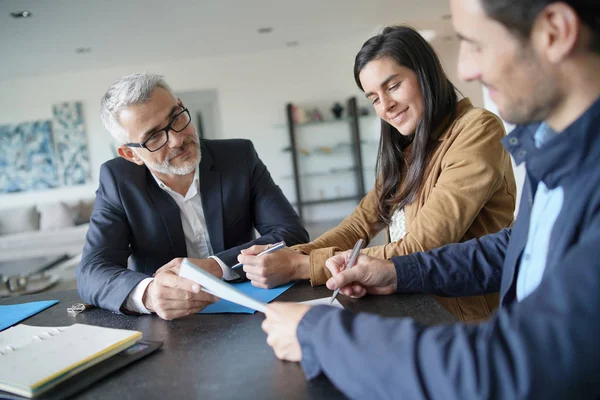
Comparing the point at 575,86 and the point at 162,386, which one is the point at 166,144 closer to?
the point at 162,386

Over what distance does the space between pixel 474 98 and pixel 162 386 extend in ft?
26.0

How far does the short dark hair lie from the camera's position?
2.05ft

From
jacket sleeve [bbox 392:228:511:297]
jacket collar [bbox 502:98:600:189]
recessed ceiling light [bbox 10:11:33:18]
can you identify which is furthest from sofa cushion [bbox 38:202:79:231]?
jacket collar [bbox 502:98:600:189]

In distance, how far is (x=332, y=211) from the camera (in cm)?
810

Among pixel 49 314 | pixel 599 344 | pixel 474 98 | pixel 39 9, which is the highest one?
pixel 39 9

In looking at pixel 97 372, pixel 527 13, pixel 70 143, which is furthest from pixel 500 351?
pixel 70 143

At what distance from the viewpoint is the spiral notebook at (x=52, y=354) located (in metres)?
0.79

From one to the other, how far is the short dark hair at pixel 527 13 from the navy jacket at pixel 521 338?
11cm

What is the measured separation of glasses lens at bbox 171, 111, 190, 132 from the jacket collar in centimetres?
136

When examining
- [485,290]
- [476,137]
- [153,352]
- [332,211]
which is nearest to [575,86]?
[485,290]

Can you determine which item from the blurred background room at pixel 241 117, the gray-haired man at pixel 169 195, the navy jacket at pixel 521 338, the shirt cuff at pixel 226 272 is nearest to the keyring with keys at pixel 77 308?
the gray-haired man at pixel 169 195

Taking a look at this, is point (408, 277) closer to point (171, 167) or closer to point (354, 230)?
point (354, 230)

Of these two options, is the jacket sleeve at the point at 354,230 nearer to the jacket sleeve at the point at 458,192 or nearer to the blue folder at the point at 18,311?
the jacket sleeve at the point at 458,192

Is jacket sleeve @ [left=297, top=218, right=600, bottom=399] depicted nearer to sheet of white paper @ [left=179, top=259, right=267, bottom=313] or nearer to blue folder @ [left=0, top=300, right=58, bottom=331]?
sheet of white paper @ [left=179, top=259, right=267, bottom=313]
